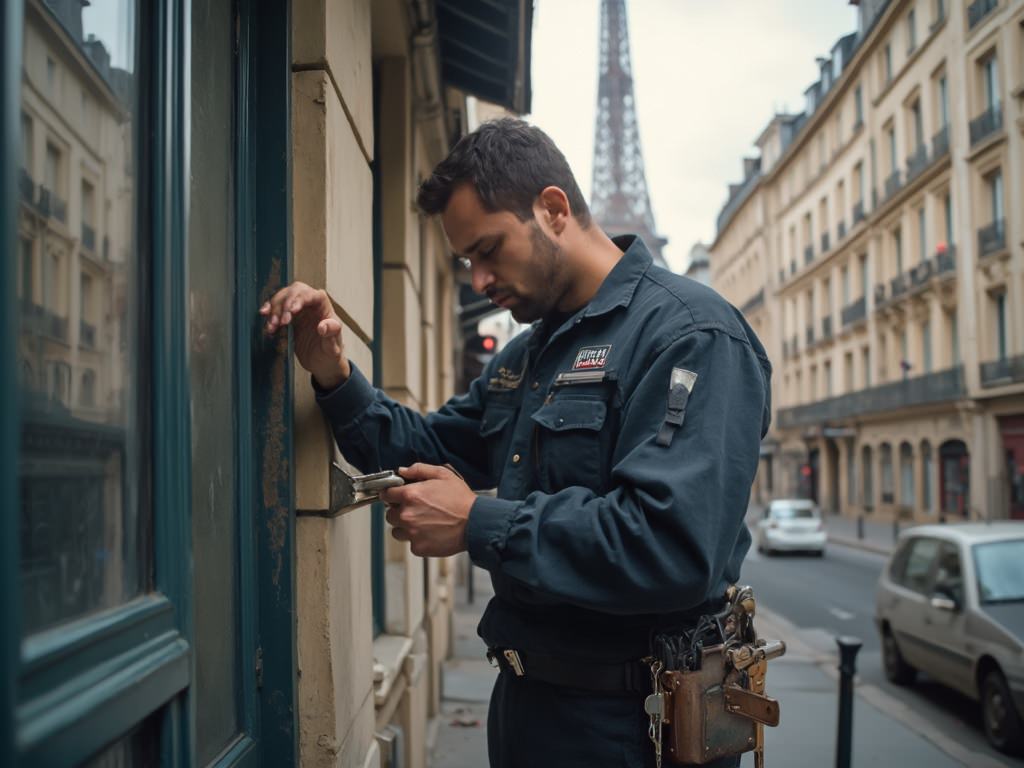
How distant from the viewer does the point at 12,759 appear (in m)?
0.95

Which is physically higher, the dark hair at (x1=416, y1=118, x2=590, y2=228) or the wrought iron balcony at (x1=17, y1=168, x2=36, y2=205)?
the dark hair at (x1=416, y1=118, x2=590, y2=228)

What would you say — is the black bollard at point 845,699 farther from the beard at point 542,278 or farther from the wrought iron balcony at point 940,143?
the wrought iron balcony at point 940,143

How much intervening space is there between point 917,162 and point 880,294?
548 cm

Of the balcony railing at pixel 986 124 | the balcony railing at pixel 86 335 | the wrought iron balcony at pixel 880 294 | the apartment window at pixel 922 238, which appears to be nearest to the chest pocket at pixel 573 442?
the balcony railing at pixel 86 335

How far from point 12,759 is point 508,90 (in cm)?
575

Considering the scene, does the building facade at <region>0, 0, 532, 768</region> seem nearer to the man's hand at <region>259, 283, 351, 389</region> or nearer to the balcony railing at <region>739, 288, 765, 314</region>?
the man's hand at <region>259, 283, 351, 389</region>

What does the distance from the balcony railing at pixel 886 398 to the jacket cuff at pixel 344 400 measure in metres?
26.5

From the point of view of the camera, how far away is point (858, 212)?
35094mm

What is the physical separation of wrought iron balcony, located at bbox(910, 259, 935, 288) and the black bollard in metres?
25.5

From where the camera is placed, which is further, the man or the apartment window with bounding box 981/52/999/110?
the apartment window with bounding box 981/52/999/110

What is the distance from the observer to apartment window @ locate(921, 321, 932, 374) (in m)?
29.2

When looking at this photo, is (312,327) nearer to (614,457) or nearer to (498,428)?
(498,428)

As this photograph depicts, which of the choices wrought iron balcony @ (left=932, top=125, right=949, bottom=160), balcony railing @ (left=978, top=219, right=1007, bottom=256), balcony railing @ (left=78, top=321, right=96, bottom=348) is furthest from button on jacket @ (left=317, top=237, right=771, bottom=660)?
wrought iron balcony @ (left=932, top=125, right=949, bottom=160)

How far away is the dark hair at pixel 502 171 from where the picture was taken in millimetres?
2211
